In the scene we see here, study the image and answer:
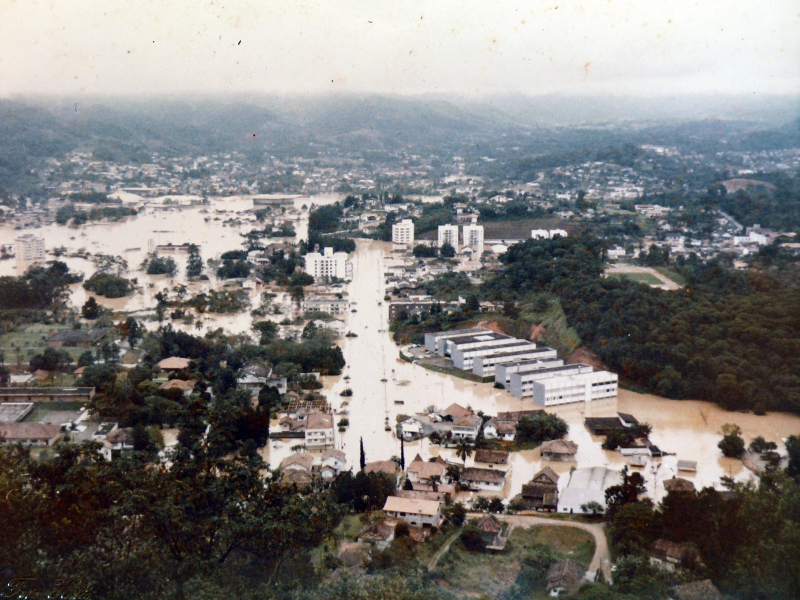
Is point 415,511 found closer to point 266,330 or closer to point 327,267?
point 266,330

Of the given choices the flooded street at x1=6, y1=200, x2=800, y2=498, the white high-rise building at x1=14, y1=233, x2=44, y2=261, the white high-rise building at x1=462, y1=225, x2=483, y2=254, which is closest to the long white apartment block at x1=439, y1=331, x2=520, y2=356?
the flooded street at x1=6, y1=200, x2=800, y2=498

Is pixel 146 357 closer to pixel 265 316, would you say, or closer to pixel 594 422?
pixel 265 316

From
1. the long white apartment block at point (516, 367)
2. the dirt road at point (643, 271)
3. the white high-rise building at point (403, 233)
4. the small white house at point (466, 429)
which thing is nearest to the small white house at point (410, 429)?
the small white house at point (466, 429)

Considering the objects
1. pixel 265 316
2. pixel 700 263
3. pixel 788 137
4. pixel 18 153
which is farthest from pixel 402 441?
pixel 788 137

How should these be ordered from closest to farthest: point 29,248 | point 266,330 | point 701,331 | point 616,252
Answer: point 701,331, point 266,330, point 29,248, point 616,252

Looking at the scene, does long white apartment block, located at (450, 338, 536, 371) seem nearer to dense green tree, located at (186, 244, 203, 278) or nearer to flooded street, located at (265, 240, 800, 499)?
flooded street, located at (265, 240, 800, 499)

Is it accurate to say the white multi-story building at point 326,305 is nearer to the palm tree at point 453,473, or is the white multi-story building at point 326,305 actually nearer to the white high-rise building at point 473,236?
the white high-rise building at point 473,236

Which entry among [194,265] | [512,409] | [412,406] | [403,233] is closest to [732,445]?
[512,409]
